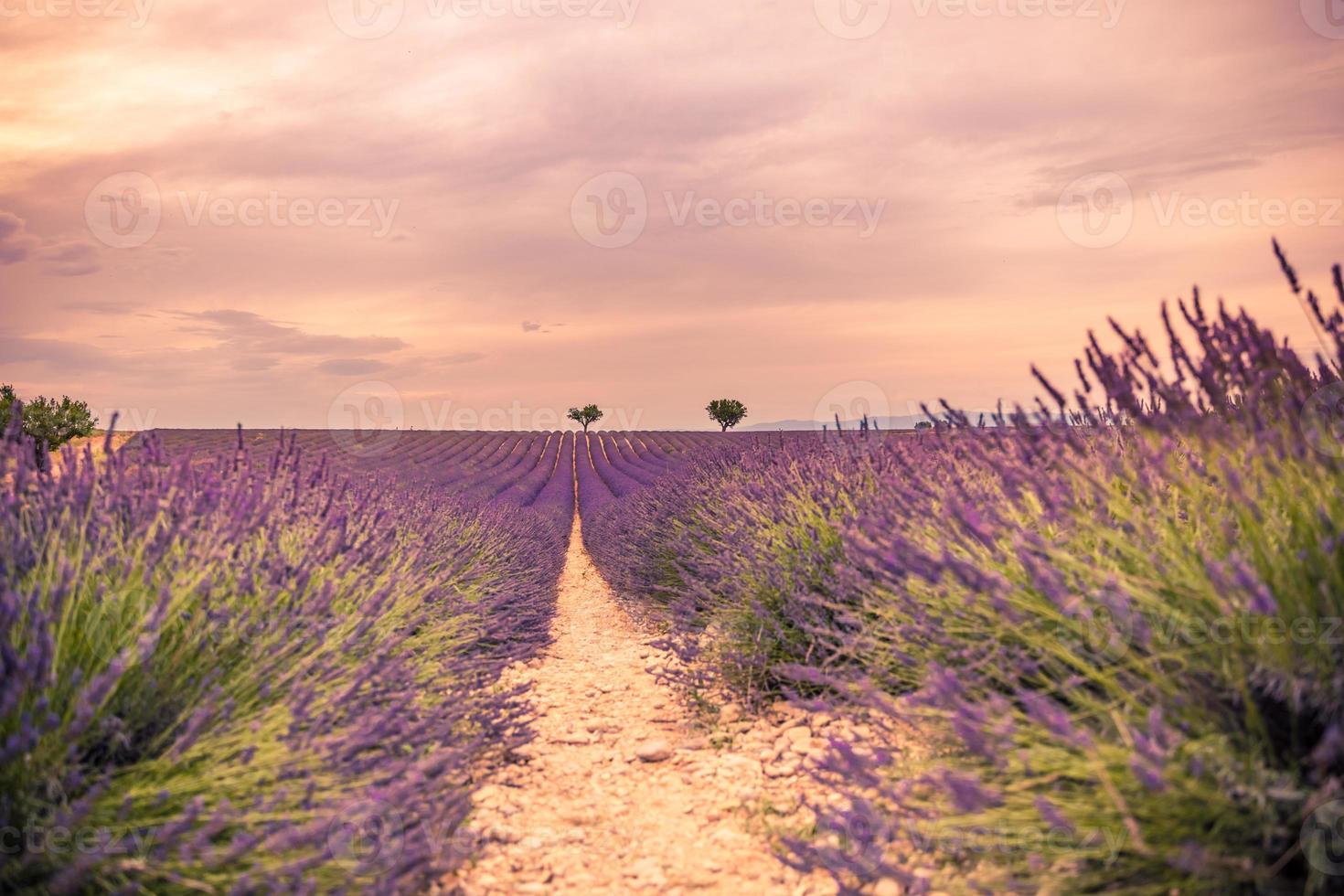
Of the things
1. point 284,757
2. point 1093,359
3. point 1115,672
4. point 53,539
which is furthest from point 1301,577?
point 53,539

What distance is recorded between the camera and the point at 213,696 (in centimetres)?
184

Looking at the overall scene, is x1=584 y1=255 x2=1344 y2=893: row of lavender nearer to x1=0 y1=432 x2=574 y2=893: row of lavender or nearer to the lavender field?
the lavender field

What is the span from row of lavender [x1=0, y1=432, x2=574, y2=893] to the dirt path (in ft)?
0.91

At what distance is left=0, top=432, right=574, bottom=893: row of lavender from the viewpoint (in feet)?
Result: 5.04

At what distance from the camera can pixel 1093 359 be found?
213cm

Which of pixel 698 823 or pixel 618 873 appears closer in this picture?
pixel 618 873

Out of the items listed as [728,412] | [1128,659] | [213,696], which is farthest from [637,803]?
[728,412]

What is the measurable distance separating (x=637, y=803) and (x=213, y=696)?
1.75 meters

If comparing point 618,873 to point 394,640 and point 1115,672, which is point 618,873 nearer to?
point 394,640

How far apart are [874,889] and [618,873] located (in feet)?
2.83

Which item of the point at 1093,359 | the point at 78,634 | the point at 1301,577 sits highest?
the point at 1093,359

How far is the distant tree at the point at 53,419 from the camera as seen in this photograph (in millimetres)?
22219

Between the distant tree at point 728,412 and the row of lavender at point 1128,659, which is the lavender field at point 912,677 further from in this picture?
the distant tree at point 728,412

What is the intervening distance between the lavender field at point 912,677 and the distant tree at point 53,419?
24510 millimetres
